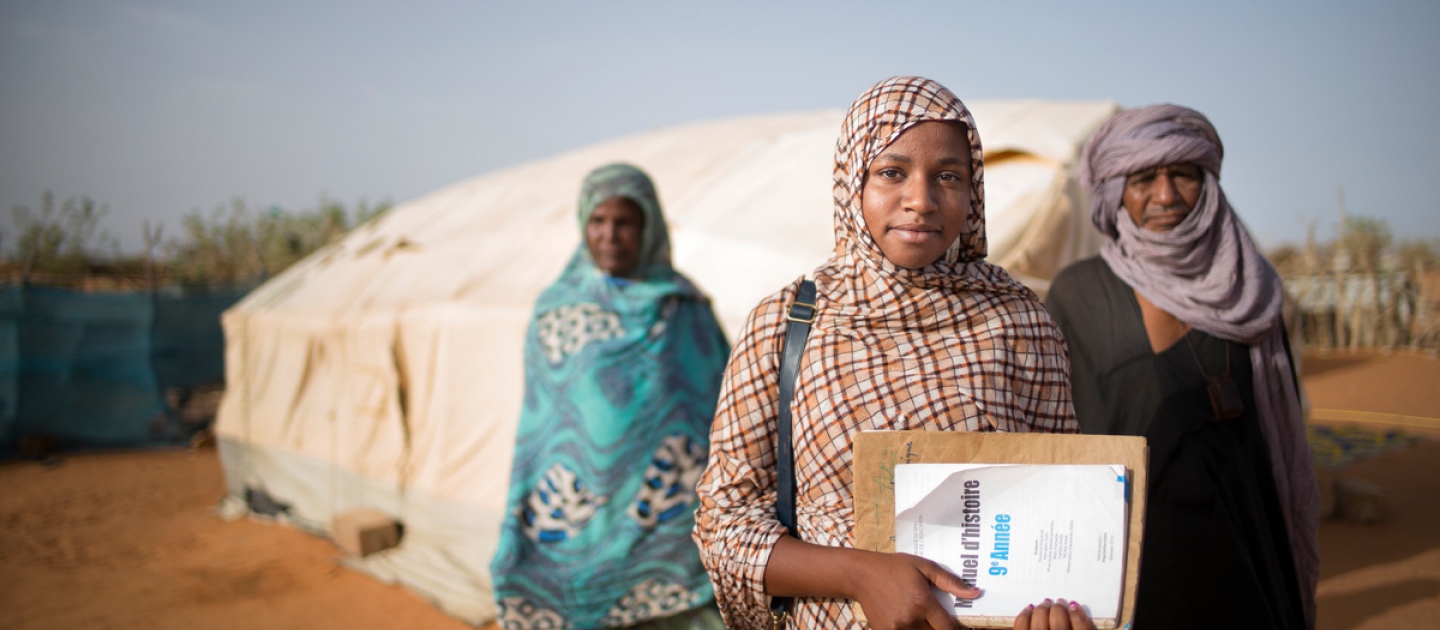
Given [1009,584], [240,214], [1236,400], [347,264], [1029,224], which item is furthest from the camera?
[240,214]

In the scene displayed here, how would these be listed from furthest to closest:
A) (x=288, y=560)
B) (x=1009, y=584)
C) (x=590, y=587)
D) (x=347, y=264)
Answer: (x=347, y=264) < (x=288, y=560) < (x=590, y=587) < (x=1009, y=584)

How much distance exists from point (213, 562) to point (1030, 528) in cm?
617

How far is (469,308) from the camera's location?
5324 millimetres

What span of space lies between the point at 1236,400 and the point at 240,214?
20303 millimetres

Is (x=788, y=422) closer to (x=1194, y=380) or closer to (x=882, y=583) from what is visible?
(x=882, y=583)

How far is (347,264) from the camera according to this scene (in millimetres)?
7641

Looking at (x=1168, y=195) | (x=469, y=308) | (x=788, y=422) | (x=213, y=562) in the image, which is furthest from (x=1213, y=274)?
(x=213, y=562)

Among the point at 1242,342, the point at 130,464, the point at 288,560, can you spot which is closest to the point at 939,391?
Result: the point at 1242,342

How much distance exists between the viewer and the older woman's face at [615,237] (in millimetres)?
3057

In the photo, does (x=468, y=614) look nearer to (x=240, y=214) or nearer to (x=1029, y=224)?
(x=1029, y=224)

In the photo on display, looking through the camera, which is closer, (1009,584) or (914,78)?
(1009,584)

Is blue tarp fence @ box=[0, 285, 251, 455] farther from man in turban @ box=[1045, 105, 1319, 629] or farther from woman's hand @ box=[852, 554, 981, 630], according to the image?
woman's hand @ box=[852, 554, 981, 630]

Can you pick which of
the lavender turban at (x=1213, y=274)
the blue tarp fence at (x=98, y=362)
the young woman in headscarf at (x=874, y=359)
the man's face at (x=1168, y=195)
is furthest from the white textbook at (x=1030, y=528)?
the blue tarp fence at (x=98, y=362)

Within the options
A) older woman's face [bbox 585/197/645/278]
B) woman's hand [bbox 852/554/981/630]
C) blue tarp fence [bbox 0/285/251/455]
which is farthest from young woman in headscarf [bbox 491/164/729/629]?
blue tarp fence [bbox 0/285/251/455]
